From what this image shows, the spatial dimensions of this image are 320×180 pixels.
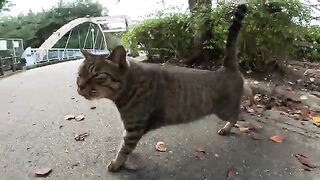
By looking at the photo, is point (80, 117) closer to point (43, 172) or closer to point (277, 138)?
point (43, 172)

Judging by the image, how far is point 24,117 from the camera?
4.45 meters

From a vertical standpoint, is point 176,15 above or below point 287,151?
above

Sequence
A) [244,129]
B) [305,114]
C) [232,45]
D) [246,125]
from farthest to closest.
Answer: [305,114] < [246,125] < [244,129] < [232,45]

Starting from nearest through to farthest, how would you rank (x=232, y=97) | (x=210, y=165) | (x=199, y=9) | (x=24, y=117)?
(x=210, y=165) < (x=232, y=97) < (x=24, y=117) < (x=199, y=9)

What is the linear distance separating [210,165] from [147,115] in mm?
739

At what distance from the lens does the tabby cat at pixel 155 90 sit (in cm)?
271

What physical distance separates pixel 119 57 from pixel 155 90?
0.48 metres

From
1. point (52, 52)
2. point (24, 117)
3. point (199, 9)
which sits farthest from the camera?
point (52, 52)

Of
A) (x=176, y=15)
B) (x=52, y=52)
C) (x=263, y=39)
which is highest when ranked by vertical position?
(x=176, y=15)

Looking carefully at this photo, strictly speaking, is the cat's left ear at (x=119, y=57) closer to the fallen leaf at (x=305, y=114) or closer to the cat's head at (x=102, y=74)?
the cat's head at (x=102, y=74)

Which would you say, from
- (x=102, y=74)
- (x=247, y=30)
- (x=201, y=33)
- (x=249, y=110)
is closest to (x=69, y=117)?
(x=102, y=74)

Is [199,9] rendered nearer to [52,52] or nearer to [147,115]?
[147,115]

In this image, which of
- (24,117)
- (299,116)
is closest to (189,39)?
(299,116)

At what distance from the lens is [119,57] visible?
2.73 metres
